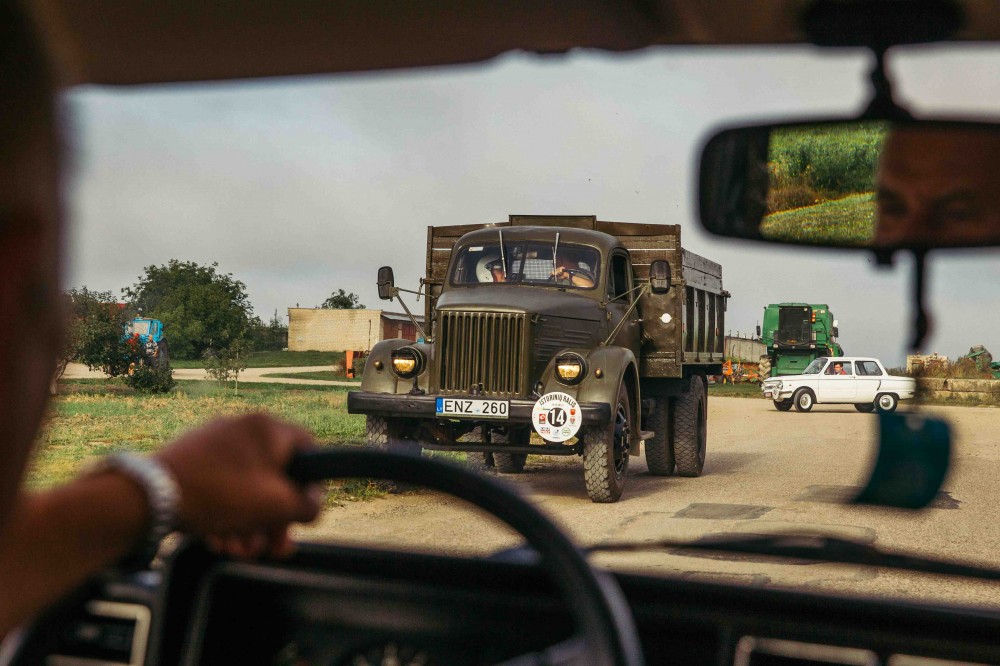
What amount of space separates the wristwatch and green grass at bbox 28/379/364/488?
5.41 m

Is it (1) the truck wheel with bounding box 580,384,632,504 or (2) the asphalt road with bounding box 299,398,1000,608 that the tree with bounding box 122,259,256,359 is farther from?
(1) the truck wheel with bounding box 580,384,632,504

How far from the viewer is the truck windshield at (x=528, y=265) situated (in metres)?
9.95

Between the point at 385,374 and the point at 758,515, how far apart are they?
11.3 feet

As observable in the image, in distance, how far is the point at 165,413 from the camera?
1459cm

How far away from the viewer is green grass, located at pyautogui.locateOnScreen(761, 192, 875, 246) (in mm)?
1677

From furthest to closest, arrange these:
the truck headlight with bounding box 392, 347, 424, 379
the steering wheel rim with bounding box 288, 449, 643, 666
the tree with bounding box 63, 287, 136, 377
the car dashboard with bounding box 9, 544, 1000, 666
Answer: the tree with bounding box 63, 287, 136, 377 < the truck headlight with bounding box 392, 347, 424, 379 < the car dashboard with bounding box 9, 544, 1000, 666 < the steering wheel rim with bounding box 288, 449, 643, 666

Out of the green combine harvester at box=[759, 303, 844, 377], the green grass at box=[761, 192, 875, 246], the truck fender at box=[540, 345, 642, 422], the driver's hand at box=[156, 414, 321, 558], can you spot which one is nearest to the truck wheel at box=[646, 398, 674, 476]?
the green combine harvester at box=[759, 303, 844, 377]

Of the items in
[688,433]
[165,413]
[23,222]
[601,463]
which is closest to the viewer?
[23,222]

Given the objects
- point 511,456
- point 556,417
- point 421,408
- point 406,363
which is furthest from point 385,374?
point 556,417

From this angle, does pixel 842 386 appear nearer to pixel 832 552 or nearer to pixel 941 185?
pixel 832 552

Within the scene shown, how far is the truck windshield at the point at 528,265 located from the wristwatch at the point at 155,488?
8972 mm

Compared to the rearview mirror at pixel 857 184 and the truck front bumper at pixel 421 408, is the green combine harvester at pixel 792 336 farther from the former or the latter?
the rearview mirror at pixel 857 184

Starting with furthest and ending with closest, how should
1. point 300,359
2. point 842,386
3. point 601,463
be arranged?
point 300,359, point 842,386, point 601,463

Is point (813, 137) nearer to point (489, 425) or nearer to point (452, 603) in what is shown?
point (452, 603)
